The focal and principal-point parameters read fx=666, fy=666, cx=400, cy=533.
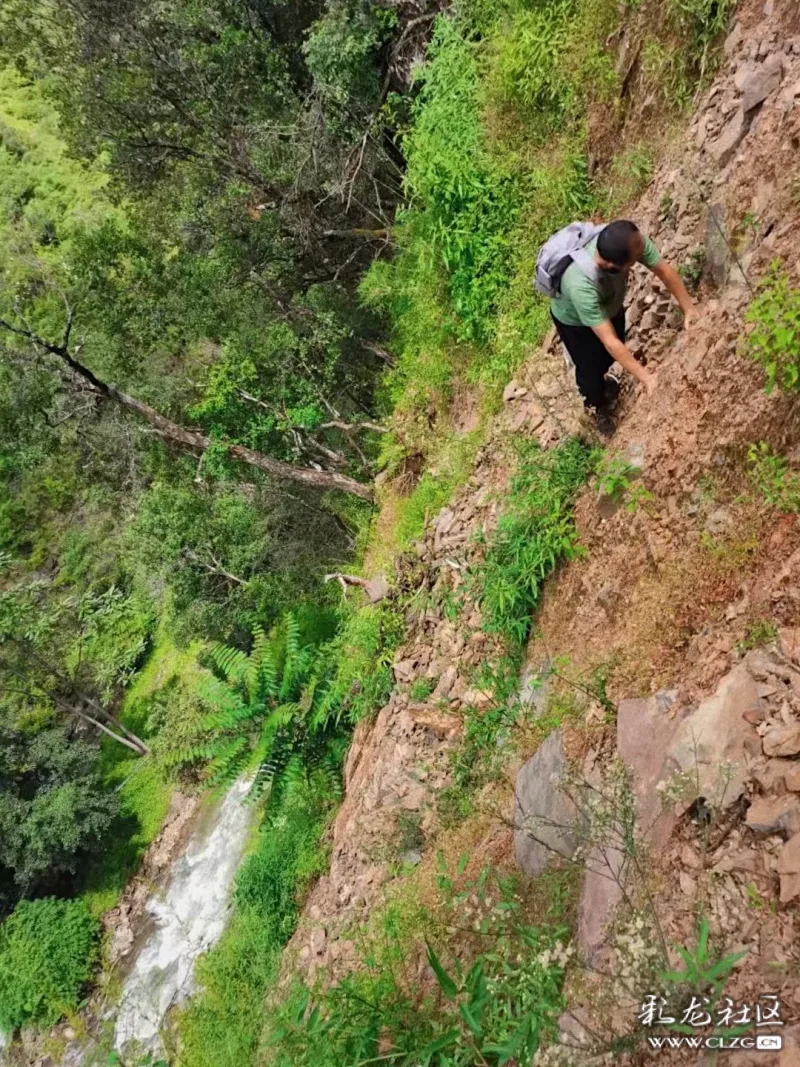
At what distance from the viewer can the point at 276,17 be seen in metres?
9.01

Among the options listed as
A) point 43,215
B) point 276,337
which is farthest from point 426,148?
point 43,215

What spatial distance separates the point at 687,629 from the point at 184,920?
11470 mm

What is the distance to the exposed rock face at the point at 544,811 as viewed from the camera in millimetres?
3586

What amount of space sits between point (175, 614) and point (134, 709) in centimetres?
618

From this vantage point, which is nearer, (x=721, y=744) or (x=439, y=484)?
(x=721, y=744)

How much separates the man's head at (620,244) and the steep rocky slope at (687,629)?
703 millimetres

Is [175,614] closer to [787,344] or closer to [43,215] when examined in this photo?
[787,344]

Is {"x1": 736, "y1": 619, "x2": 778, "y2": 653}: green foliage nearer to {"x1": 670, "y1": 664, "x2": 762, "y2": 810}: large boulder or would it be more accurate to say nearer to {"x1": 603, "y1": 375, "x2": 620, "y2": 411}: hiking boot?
{"x1": 670, "y1": 664, "x2": 762, "y2": 810}: large boulder

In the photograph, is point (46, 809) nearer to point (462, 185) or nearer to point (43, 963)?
point (43, 963)

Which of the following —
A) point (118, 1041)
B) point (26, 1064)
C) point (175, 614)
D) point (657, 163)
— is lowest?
point (26, 1064)

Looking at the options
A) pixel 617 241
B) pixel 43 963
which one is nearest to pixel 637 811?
Result: pixel 617 241

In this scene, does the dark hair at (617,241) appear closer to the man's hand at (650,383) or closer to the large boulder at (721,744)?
the man's hand at (650,383)

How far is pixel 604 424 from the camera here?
180 inches

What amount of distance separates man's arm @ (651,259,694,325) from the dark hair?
1.26 ft
